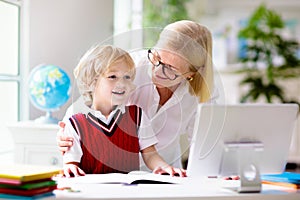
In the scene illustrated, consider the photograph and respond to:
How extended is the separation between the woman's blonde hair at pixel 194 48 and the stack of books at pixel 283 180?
34 centimetres

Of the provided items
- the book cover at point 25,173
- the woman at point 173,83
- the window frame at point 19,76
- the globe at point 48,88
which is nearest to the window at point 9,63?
the window frame at point 19,76

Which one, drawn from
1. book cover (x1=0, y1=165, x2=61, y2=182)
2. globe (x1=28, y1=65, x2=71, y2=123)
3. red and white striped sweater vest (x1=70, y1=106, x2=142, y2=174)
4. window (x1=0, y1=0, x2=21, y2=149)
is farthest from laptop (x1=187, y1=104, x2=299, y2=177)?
window (x1=0, y1=0, x2=21, y2=149)

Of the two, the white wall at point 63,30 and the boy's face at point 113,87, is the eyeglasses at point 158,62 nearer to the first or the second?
the boy's face at point 113,87

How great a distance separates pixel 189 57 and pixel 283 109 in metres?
0.41

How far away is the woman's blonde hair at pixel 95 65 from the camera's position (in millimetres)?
1829

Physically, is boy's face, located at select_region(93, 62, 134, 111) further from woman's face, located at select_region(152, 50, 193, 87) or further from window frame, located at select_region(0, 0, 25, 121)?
window frame, located at select_region(0, 0, 25, 121)

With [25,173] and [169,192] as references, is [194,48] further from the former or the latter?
[25,173]

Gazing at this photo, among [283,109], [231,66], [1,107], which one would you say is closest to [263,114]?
[283,109]

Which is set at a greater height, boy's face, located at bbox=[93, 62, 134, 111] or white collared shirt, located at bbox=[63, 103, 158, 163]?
boy's face, located at bbox=[93, 62, 134, 111]

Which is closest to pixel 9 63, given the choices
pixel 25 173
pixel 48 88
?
pixel 48 88

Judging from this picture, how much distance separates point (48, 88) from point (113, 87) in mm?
1101

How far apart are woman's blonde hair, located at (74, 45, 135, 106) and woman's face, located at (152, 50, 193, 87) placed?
11 centimetres

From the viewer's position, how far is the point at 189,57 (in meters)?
1.94

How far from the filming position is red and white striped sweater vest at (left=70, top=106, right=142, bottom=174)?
1.89 metres
